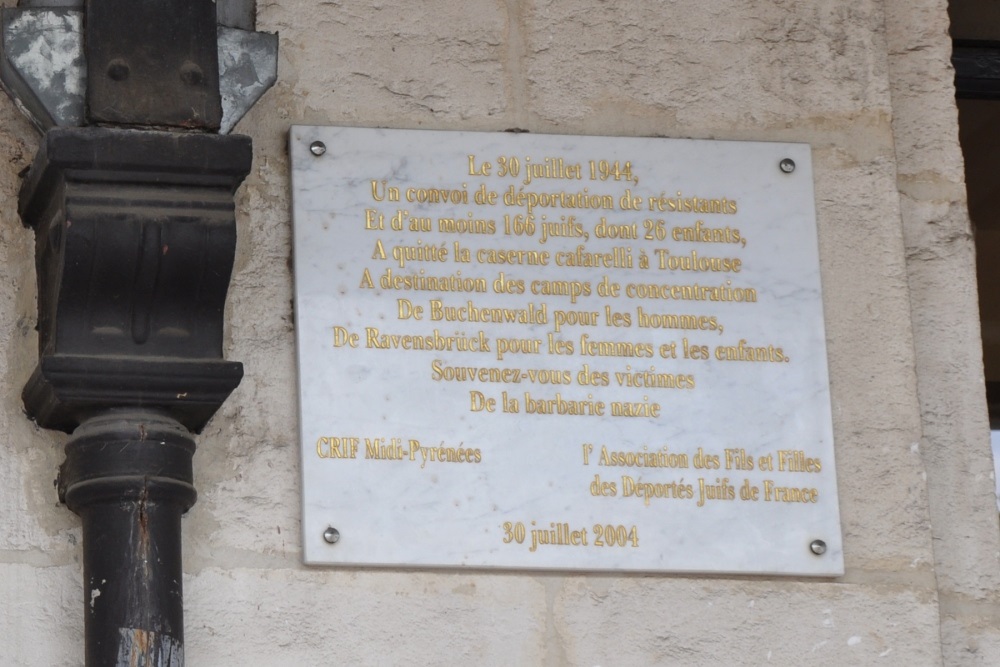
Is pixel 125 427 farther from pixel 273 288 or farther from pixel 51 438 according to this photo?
pixel 273 288

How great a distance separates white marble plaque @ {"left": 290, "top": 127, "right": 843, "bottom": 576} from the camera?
296cm

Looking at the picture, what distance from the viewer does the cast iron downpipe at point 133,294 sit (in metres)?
2.76

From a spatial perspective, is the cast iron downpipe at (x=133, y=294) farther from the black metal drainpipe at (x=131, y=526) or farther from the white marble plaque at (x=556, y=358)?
the white marble plaque at (x=556, y=358)

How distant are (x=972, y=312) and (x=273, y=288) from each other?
1186mm

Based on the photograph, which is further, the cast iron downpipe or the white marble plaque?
the white marble plaque

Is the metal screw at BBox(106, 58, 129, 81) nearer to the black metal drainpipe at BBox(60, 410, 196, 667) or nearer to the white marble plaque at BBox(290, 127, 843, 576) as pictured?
the white marble plaque at BBox(290, 127, 843, 576)

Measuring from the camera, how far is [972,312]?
10.9ft

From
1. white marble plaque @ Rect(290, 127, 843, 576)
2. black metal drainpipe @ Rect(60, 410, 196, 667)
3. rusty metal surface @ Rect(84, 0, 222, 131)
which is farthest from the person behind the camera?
white marble plaque @ Rect(290, 127, 843, 576)

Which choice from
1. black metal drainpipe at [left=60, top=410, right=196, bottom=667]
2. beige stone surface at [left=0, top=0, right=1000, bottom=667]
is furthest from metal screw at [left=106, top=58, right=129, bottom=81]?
black metal drainpipe at [left=60, top=410, right=196, bottom=667]

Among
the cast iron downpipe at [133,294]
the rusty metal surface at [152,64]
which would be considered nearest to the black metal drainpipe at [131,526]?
the cast iron downpipe at [133,294]

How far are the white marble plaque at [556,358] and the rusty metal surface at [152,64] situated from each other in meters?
0.25

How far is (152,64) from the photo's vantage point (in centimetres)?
289

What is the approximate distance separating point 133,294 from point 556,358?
672mm

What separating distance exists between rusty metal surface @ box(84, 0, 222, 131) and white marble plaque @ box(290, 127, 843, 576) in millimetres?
254
